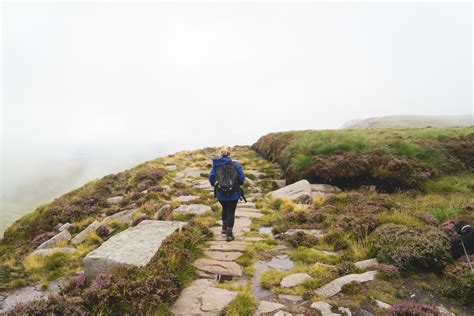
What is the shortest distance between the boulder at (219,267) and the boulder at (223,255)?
189 millimetres

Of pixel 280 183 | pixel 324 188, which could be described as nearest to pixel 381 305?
pixel 324 188

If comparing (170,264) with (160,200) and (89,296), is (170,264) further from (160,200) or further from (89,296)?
(160,200)

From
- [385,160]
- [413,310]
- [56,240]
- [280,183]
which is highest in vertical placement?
[385,160]

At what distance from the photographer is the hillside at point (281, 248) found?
18.1ft

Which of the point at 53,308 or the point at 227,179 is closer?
the point at 53,308

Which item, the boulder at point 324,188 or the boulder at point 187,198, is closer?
the boulder at point 187,198

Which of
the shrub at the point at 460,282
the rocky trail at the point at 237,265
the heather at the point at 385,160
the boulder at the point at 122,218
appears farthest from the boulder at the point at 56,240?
the shrub at the point at 460,282

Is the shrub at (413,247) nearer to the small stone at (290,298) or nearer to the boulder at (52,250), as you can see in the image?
the small stone at (290,298)

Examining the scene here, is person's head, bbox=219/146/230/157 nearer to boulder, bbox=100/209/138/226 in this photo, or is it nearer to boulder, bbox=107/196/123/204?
boulder, bbox=100/209/138/226

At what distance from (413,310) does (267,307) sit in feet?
7.91

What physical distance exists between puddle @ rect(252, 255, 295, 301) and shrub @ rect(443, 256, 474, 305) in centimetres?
320

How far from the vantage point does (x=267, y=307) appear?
17.8 ft

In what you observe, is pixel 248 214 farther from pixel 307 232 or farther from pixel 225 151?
pixel 225 151

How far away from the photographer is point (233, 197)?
9.48 metres
